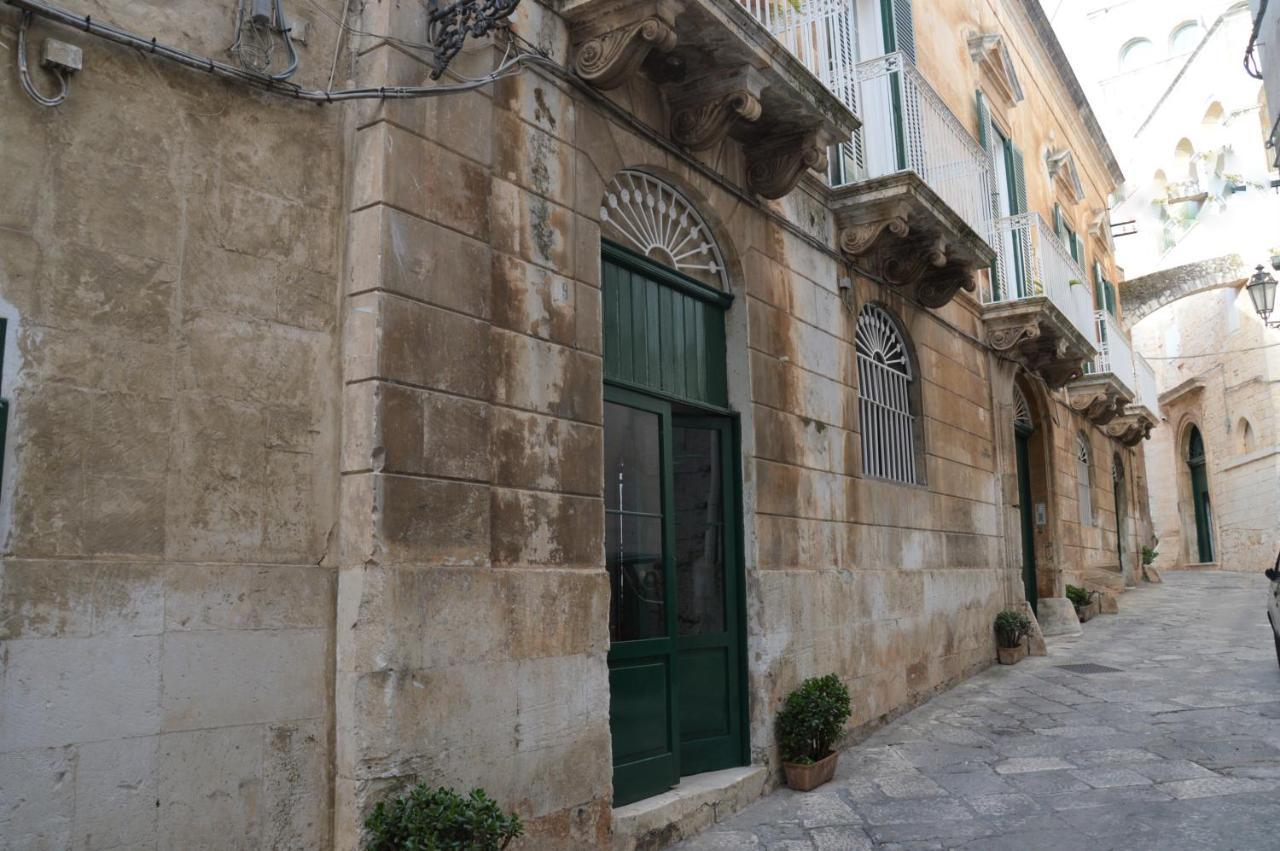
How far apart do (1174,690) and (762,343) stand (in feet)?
17.2

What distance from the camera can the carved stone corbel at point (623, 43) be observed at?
5.29 metres

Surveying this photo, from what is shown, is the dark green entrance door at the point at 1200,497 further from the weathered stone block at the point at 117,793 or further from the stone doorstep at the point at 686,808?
the weathered stone block at the point at 117,793

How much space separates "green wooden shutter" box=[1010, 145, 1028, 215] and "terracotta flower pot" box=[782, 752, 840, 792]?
9536 millimetres

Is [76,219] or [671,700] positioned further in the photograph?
[671,700]

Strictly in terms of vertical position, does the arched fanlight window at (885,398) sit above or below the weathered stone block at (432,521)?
above

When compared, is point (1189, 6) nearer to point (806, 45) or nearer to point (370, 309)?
point (806, 45)

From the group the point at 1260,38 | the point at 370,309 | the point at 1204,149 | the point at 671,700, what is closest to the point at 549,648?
the point at 671,700

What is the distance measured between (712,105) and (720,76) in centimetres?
17

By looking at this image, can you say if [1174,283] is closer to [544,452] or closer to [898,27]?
[898,27]

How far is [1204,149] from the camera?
1296 inches

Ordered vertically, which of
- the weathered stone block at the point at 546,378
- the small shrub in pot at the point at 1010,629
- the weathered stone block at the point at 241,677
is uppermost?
the weathered stone block at the point at 546,378

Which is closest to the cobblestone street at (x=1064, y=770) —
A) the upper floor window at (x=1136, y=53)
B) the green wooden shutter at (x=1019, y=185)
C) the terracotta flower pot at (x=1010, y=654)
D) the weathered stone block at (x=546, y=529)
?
the terracotta flower pot at (x=1010, y=654)

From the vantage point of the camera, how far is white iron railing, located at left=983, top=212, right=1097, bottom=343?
12.1 meters

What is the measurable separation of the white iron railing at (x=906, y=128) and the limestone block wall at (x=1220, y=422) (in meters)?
20.1
